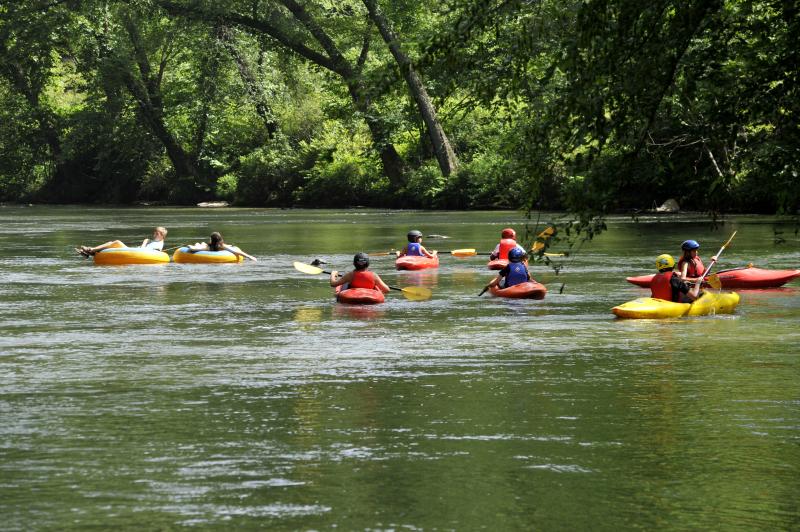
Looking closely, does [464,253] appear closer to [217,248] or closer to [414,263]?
[414,263]

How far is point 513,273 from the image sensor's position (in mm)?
20141

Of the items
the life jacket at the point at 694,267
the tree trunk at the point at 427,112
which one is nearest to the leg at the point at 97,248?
the life jacket at the point at 694,267

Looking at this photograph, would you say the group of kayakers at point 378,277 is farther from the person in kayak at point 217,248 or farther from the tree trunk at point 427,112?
the tree trunk at point 427,112

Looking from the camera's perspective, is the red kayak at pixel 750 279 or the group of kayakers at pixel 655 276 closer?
the group of kayakers at pixel 655 276

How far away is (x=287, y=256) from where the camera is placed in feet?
97.8

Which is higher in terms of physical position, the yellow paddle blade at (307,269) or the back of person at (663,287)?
the back of person at (663,287)

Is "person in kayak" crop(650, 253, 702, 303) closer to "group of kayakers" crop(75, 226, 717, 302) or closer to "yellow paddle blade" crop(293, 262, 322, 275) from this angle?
"group of kayakers" crop(75, 226, 717, 302)

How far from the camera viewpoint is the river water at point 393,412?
742cm

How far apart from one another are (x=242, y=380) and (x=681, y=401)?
3581mm

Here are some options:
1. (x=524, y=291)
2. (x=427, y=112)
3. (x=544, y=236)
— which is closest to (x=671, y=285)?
(x=524, y=291)

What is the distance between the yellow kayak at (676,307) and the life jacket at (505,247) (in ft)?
22.1

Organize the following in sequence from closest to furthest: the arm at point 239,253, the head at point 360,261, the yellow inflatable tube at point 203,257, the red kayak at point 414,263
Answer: the head at point 360,261 → the red kayak at point 414,263 → the arm at point 239,253 → the yellow inflatable tube at point 203,257

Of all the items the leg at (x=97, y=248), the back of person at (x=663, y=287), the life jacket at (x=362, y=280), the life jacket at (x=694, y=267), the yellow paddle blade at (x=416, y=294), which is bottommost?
the leg at (x=97, y=248)

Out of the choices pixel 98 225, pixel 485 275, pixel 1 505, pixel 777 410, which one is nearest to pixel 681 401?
pixel 777 410
